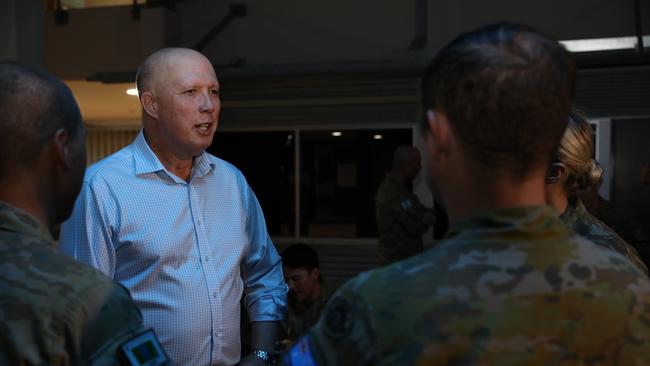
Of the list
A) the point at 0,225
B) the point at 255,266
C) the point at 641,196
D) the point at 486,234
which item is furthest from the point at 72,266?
the point at 641,196

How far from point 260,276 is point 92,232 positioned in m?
0.74

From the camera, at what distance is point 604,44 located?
6.48 metres

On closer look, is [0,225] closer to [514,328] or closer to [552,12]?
[514,328]

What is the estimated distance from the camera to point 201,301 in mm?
2311

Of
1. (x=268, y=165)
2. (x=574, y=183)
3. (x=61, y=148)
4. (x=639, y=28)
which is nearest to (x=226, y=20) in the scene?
(x=268, y=165)

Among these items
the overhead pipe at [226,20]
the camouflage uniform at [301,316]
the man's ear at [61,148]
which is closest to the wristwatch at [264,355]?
the man's ear at [61,148]

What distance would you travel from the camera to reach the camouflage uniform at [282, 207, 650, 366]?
1.05 meters

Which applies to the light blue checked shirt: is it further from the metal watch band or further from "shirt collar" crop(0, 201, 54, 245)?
"shirt collar" crop(0, 201, 54, 245)

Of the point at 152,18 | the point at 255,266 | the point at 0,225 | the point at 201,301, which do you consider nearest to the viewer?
the point at 0,225

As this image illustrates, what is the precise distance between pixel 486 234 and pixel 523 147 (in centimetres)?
17

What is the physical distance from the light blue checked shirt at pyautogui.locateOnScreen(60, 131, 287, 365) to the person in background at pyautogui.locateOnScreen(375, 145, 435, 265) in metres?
3.73

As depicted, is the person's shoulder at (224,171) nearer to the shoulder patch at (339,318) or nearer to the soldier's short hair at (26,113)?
the soldier's short hair at (26,113)

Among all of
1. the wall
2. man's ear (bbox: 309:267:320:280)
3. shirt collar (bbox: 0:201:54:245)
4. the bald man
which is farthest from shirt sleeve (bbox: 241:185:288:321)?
the wall

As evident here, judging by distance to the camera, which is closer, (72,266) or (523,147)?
(523,147)
